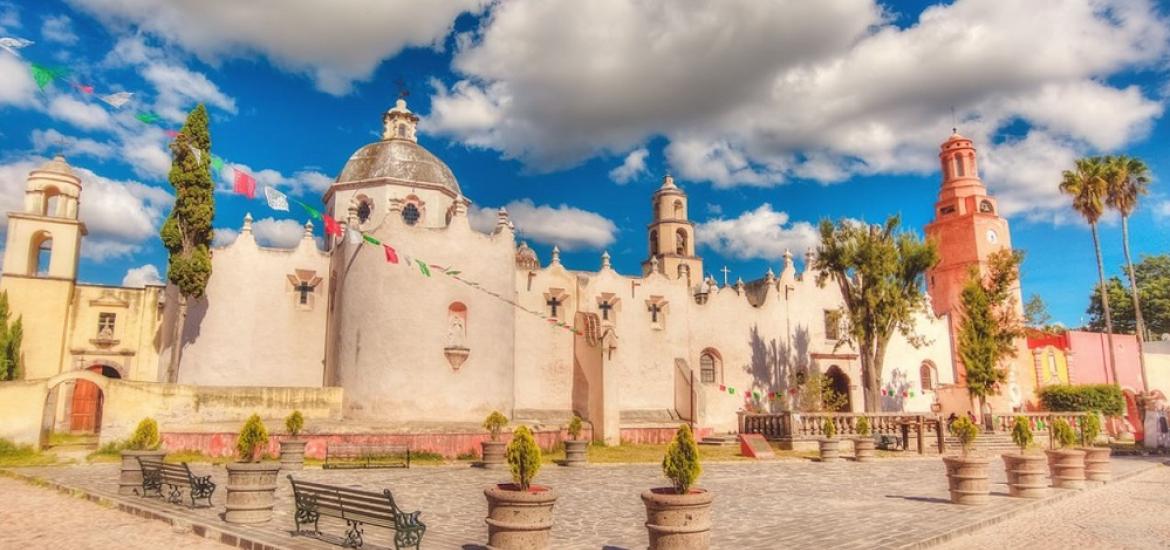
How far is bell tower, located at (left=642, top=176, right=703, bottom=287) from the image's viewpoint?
41719 mm

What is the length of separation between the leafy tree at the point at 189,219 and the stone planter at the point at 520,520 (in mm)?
20583

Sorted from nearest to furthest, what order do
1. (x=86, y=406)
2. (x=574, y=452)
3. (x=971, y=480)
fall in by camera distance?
(x=971, y=480) → (x=574, y=452) → (x=86, y=406)

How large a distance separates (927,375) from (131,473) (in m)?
37.7

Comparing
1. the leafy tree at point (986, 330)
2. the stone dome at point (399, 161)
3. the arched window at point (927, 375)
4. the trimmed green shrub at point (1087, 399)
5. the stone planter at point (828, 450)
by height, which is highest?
the stone dome at point (399, 161)

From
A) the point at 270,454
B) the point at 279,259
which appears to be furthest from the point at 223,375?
the point at 270,454

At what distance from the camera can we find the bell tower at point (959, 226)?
4059cm

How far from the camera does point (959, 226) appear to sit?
41.4m

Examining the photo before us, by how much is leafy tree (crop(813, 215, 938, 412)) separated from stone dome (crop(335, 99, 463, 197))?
57.8 ft

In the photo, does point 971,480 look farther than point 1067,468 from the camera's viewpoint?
No

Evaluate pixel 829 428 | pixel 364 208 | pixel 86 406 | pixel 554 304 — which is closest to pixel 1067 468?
pixel 829 428

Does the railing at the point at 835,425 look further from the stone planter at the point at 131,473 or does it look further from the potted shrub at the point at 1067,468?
the stone planter at the point at 131,473

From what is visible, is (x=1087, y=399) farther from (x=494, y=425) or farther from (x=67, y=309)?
(x=67, y=309)

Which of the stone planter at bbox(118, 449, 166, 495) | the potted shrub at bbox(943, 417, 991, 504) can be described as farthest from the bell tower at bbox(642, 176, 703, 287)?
the stone planter at bbox(118, 449, 166, 495)

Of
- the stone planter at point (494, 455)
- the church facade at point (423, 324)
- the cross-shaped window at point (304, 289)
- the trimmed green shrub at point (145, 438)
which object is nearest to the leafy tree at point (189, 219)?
the church facade at point (423, 324)
